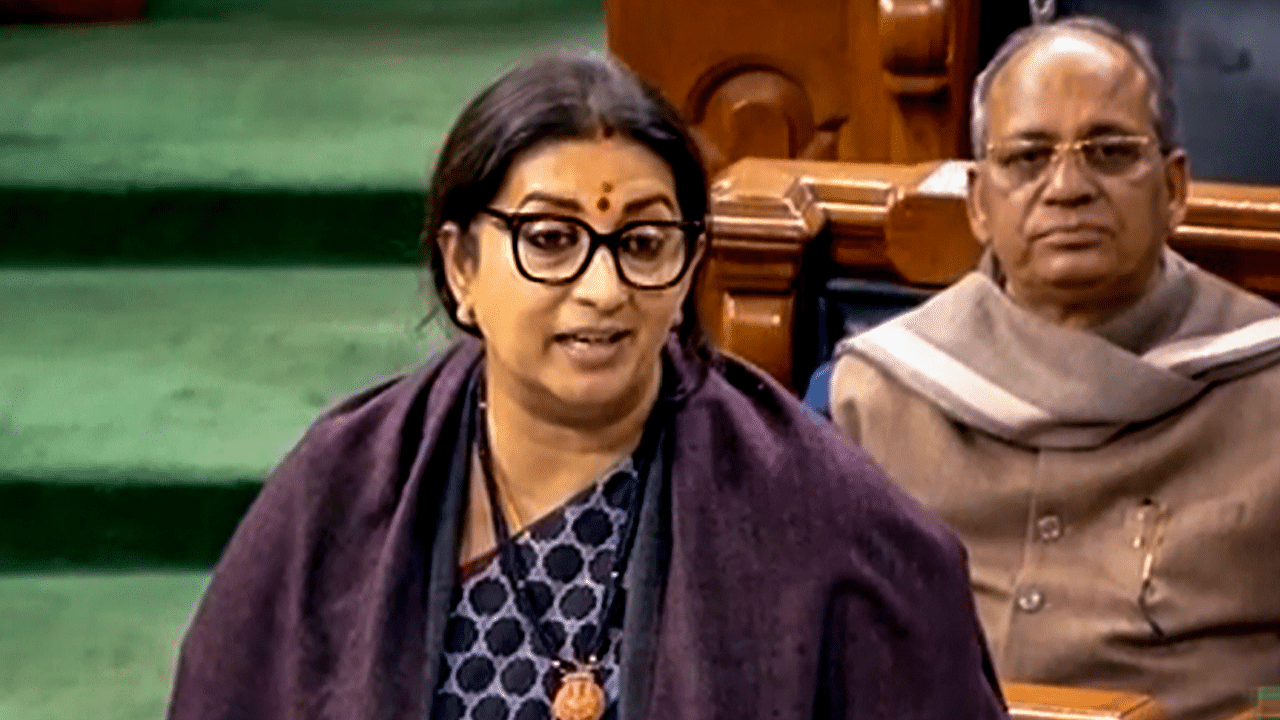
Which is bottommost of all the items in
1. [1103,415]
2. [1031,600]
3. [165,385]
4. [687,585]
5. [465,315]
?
[165,385]

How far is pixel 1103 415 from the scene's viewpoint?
6.83ft

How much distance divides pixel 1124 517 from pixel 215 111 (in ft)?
6.62

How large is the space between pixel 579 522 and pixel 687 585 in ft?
0.32

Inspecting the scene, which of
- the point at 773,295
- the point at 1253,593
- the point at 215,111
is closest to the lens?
the point at 1253,593

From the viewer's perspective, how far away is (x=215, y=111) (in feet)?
12.5

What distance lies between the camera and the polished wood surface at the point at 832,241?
226cm

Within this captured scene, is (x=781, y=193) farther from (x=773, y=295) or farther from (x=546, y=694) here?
(x=546, y=694)

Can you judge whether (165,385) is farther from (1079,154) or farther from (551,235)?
(551,235)

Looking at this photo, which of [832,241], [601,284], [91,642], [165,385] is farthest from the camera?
[165,385]

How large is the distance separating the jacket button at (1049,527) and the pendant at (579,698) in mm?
661

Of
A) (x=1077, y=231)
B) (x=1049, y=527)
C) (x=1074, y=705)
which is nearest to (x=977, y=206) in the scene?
(x=1077, y=231)

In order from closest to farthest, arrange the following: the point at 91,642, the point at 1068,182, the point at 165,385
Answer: the point at 1068,182
the point at 91,642
the point at 165,385

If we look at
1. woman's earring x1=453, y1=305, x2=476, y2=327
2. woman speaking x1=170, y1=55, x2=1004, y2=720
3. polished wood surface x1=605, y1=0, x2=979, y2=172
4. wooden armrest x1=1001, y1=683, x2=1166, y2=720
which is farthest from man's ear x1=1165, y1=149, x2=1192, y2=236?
polished wood surface x1=605, y1=0, x2=979, y2=172

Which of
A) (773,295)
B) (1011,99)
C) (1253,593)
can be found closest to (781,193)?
(773,295)
